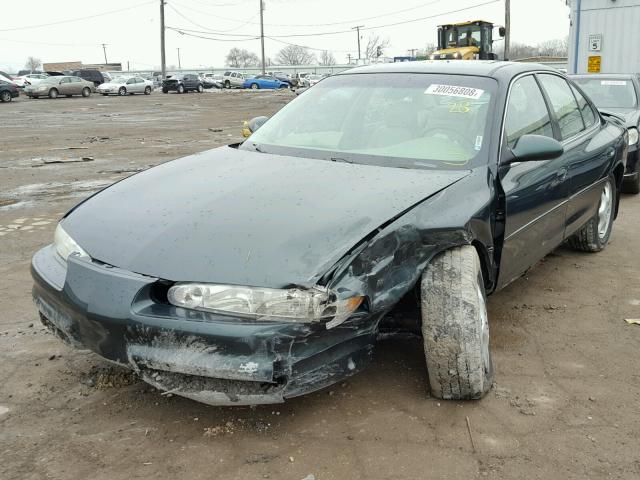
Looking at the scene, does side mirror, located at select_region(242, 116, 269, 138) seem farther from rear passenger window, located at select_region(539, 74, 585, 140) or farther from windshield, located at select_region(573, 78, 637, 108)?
windshield, located at select_region(573, 78, 637, 108)

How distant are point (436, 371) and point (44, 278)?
6.03 ft

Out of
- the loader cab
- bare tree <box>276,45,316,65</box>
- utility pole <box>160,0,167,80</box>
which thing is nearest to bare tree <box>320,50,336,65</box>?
bare tree <box>276,45,316,65</box>

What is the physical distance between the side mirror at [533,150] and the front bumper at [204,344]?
1.37m

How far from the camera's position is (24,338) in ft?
12.2

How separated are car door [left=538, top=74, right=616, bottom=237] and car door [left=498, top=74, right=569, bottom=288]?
0.49 feet

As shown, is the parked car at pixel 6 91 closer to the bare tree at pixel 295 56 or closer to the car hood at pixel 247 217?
the car hood at pixel 247 217

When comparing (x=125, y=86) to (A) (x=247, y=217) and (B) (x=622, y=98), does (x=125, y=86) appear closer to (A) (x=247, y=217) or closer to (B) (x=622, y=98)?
(B) (x=622, y=98)

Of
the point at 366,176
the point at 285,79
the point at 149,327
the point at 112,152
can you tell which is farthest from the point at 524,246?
the point at 285,79

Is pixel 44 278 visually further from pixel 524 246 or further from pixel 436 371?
pixel 524 246

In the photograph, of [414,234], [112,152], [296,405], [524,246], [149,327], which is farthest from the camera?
[112,152]

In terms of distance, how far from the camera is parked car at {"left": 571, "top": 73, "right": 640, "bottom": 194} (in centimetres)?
776

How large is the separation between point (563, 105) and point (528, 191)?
132cm

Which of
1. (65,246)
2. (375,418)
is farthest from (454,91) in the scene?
(65,246)

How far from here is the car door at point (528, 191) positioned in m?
3.41
